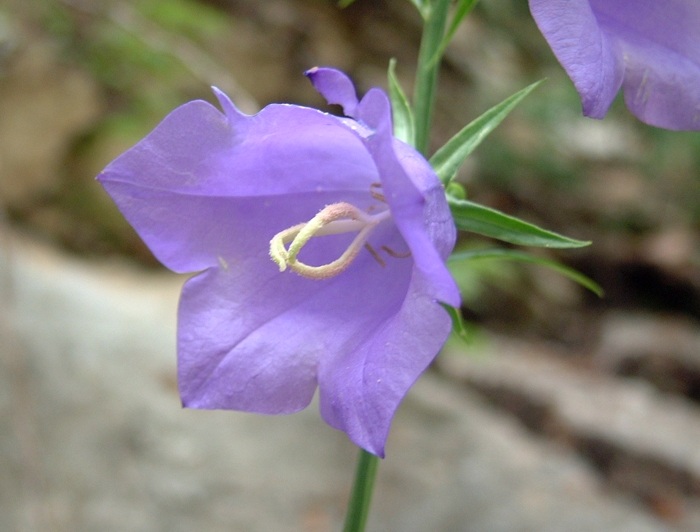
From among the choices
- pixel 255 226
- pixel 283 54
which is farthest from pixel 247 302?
pixel 283 54

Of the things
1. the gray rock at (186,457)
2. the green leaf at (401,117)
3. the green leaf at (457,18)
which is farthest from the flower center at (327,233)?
the gray rock at (186,457)

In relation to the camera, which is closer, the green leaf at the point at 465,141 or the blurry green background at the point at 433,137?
the green leaf at the point at 465,141

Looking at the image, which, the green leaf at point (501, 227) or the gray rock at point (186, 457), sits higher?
the green leaf at point (501, 227)

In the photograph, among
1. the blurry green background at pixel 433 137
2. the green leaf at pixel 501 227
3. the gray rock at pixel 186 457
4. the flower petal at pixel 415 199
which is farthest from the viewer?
the blurry green background at pixel 433 137

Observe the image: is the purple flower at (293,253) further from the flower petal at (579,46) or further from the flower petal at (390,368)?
the flower petal at (579,46)

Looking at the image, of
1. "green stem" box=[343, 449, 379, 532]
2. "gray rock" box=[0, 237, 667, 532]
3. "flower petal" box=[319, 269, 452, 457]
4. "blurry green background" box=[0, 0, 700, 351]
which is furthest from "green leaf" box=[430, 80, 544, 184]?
"blurry green background" box=[0, 0, 700, 351]

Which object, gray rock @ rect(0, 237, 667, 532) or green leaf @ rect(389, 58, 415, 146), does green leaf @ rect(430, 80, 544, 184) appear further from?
gray rock @ rect(0, 237, 667, 532)

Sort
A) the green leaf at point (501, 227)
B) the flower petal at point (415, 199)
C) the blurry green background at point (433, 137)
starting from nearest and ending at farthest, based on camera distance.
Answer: the flower petal at point (415, 199)
the green leaf at point (501, 227)
the blurry green background at point (433, 137)

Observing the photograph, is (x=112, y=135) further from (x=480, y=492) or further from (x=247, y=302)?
(x=247, y=302)
